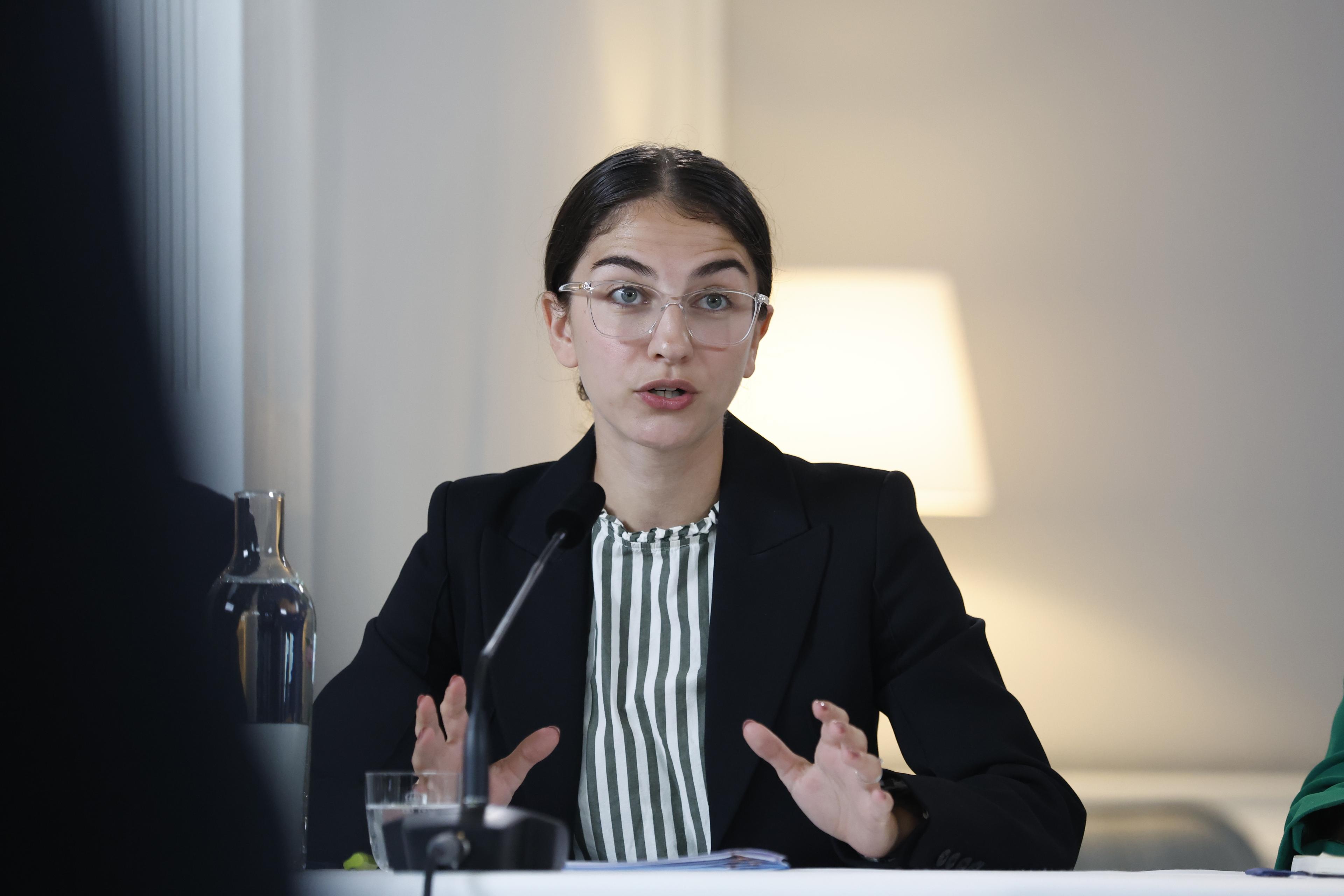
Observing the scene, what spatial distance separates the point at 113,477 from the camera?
22 centimetres

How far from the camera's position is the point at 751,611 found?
136cm

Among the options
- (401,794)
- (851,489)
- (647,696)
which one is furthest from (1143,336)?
(401,794)

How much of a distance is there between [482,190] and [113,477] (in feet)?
6.41

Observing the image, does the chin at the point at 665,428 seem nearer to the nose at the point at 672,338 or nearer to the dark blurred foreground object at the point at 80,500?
the nose at the point at 672,338

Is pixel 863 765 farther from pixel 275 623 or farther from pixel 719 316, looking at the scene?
pixel 719 316

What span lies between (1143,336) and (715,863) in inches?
92.9

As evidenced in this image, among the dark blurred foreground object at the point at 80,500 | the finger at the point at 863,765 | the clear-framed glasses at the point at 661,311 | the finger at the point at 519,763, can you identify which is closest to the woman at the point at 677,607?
the clear-framed glasses at the point at 661,311

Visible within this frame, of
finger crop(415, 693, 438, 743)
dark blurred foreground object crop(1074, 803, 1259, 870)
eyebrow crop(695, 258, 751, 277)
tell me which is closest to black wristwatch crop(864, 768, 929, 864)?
finger crop(415, 693, 438, 743)

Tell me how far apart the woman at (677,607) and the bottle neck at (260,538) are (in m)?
0.45

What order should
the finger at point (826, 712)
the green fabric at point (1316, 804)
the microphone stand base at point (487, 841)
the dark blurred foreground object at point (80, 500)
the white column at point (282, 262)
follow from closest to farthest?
the dark blurred foreground object at point (80, 500) < the microphone stand base at point (487, 841) < the finger at point (826, 712) < the green fabric at point (1316, 804) < the white column at point (282, 262)

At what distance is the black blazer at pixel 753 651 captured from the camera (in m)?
1.28

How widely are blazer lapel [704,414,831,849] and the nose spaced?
21 centimetres

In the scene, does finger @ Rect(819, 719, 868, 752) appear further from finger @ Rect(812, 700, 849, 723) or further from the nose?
the nose

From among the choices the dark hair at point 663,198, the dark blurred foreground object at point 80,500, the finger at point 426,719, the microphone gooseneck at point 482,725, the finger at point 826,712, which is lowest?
the finger at point 426,719
